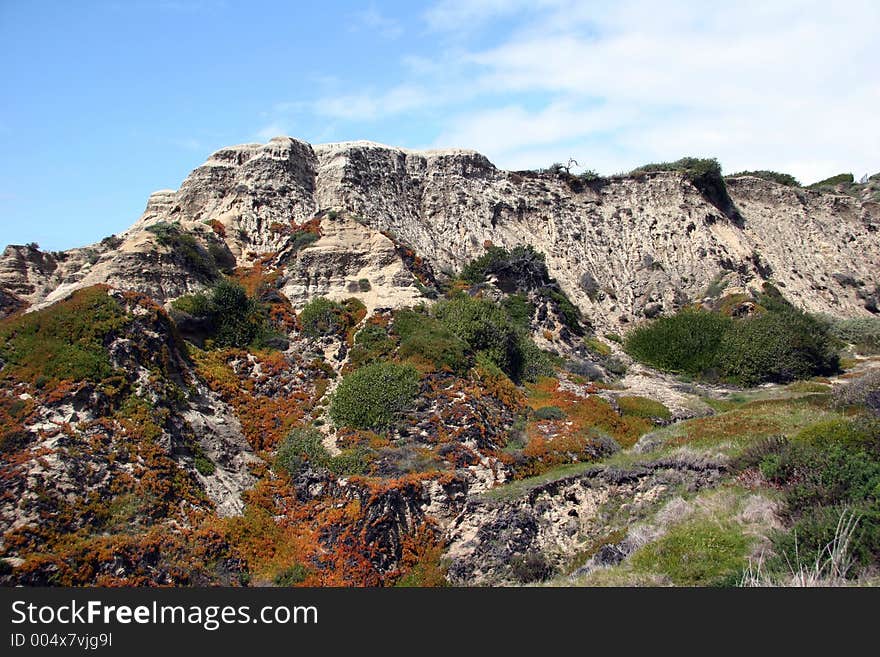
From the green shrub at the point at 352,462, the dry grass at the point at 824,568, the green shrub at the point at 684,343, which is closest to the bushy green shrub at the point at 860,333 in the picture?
the green shrub at the point at 684,343

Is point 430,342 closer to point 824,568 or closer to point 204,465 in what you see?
point 204,465

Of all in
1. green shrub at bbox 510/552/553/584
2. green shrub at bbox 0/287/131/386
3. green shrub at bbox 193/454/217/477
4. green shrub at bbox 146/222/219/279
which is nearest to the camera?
green shrub at bbox 510/552/553/584

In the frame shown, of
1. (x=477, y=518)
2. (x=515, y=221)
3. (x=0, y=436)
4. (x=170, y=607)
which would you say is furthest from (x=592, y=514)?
(x=515, y=221)

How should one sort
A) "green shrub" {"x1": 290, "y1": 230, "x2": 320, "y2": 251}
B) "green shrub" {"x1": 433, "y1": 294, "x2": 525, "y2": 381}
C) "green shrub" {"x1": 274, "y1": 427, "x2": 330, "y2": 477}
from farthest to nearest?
"green shrub" {"x1": 290, "y1": 230, "x2": 320, "y2": 251} < "green shrub" {"x1": 433, "y1": 294, "x2": 525, "y2": 381} < "green shrub" {"x1": 274, "y1": 427, "x2": 330, "y2": 477}

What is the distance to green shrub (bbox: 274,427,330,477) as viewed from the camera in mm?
20250

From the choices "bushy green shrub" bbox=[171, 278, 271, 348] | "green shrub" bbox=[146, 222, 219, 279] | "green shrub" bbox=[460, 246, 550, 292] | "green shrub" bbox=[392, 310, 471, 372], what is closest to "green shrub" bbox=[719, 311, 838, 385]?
"green shrub" bbox=[460, 246, 550, 292]

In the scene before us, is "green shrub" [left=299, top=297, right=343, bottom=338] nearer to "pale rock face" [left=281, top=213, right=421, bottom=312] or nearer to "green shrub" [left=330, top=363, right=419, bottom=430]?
"pale rock face" [left=281, top=213, right=421, bottom=312]

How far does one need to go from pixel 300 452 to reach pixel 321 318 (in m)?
8.83

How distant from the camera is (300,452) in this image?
68.2 ft

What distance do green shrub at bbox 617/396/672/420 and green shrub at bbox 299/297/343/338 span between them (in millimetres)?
12930

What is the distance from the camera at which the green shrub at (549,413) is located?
24.7 m

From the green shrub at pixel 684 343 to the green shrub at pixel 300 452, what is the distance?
22683 millimetres

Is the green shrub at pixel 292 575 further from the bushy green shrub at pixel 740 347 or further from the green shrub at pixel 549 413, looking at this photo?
the bushy green shrub at pixel 740 347

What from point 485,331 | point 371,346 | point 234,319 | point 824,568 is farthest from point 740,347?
point 234,319
